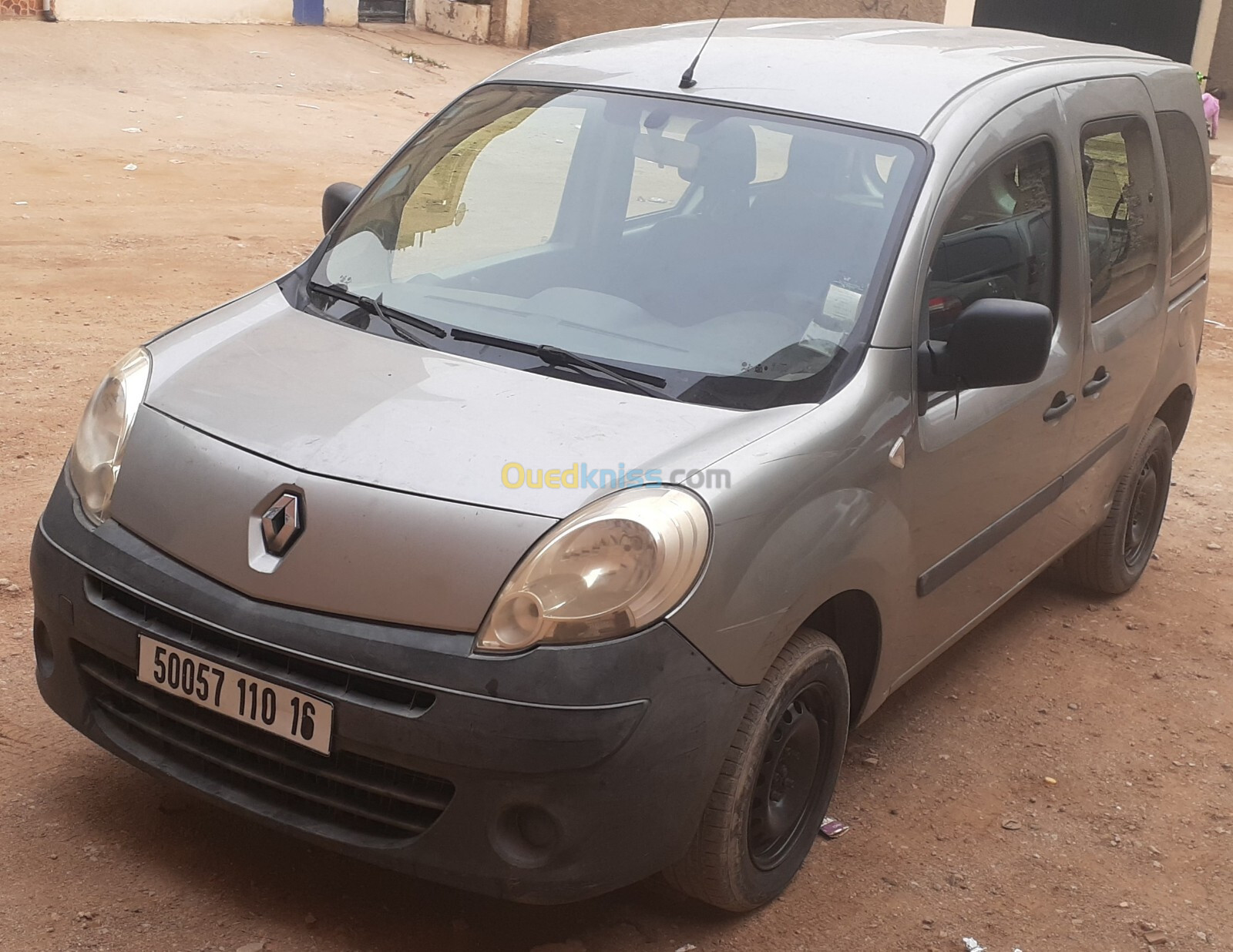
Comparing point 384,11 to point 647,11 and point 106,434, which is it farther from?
point 106,434

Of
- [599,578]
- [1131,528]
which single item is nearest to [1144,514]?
[1131,528]

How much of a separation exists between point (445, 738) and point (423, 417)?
0.67 meters

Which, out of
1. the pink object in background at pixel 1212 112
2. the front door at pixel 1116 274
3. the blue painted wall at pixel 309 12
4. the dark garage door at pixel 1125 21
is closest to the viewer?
the front door at pixel 1116 274

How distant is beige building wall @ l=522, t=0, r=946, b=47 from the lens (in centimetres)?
1927

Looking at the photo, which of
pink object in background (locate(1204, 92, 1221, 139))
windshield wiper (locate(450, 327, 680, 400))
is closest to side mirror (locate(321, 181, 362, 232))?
windshield wiper (locate(450, 327, 680, 400))

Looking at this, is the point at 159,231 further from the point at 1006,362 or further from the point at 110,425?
the point at 1006,362

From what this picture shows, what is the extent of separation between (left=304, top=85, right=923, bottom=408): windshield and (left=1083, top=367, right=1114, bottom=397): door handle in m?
1.09

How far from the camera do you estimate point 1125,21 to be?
2147cm

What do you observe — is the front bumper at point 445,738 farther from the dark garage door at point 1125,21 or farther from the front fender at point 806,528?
the dark garage door at point 1125,21

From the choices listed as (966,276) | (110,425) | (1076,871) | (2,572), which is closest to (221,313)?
(110,425)

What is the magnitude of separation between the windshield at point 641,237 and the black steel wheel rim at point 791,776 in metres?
0.68

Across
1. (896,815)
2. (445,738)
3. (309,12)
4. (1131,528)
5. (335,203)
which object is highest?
(335,203)

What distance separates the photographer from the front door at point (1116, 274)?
4.04 meters

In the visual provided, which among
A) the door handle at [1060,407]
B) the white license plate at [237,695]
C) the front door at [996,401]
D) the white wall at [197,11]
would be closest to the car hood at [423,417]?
the white license plate at [237,695]
